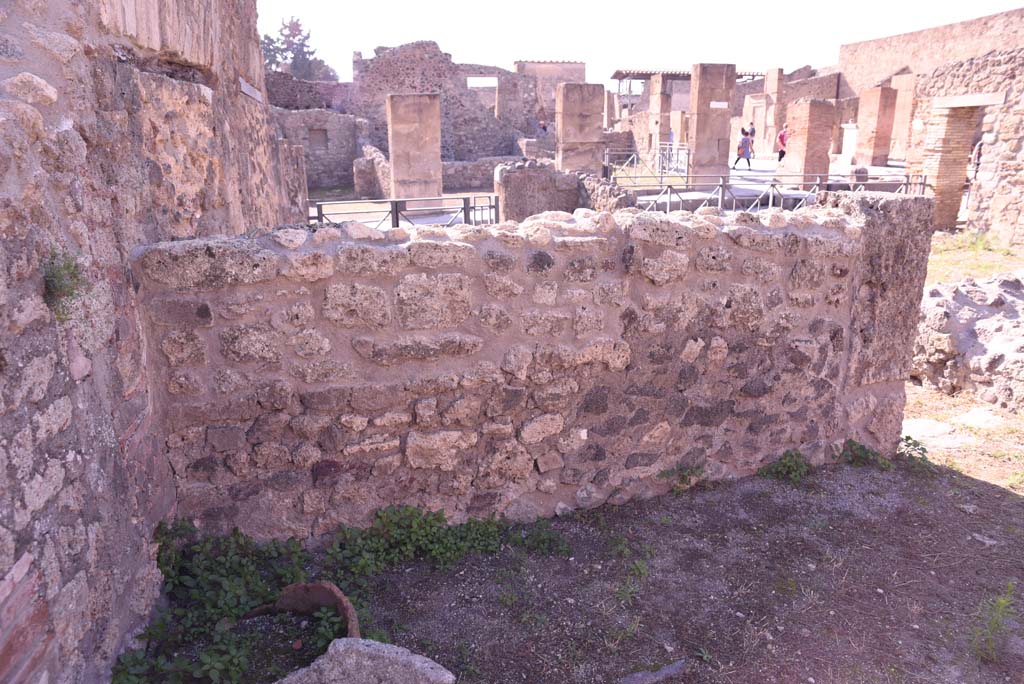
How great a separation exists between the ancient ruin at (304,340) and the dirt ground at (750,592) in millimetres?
286

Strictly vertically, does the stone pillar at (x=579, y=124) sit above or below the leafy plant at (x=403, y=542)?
above

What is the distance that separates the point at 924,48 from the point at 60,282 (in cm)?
3352

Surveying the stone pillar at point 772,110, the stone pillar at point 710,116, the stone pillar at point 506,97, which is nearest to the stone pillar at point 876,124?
the stone pillar at point 772,110

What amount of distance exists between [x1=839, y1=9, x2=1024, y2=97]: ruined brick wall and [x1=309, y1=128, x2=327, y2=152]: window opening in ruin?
2052 cm

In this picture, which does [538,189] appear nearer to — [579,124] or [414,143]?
[414,143]

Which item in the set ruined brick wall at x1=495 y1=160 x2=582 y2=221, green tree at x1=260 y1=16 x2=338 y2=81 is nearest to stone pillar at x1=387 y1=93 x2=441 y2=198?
ruined brick wall at x1=495 y1=160 x2=582 y2=221

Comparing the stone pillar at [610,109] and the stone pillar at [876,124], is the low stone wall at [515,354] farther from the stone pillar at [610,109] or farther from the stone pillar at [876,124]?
the stone pillar at [610,109]

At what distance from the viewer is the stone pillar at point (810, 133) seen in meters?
17.9

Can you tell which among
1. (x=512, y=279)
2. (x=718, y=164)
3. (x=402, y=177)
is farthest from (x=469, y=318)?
(x=718, y=164)

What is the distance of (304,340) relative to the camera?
2.76 m

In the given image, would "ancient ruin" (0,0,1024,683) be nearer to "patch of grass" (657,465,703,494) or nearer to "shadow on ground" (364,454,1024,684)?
"patch of grass" (657,465,703,494)

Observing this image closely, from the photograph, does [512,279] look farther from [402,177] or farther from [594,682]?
[402,177]

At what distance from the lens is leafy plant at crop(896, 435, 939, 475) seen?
3.99 meters

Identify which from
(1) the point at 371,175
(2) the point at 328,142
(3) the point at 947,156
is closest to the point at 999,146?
(3) the point at 947,156
